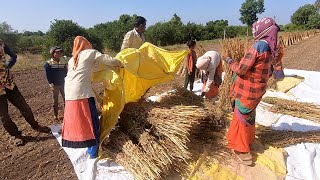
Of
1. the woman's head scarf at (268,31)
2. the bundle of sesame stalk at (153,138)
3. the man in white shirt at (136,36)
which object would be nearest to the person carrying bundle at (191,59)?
the man in white shirt at (136,36)

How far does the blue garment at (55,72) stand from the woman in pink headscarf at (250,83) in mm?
2477

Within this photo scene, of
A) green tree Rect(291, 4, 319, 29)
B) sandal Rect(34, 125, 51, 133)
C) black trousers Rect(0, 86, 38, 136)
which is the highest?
green tree Rect(291, 4, 319, 29)

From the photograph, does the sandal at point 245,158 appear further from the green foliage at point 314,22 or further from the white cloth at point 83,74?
the green foliage at point 314,22

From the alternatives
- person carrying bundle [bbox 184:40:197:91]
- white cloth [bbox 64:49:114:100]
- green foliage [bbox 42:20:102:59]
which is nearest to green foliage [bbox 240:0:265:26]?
green foliage [bbox 42:20:102:59]

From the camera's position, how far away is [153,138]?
121 inches

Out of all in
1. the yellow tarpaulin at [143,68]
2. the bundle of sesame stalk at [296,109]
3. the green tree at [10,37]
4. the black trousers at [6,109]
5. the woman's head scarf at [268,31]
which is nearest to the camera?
the woman's head scarf at [268,31]

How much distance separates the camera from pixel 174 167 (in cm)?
303

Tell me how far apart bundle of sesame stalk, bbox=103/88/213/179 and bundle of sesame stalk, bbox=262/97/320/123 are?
212 cm

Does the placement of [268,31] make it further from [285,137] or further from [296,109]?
[296,109]

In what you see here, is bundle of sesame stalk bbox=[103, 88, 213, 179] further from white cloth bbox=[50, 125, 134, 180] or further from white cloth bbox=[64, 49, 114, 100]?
white cloth bbox=[64, 49, 114, 100]

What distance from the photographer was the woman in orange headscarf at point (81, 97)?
3.01m

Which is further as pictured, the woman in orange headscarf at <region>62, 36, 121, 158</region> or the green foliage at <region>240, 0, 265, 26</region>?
the green foliage at <region>240, 0, 265, 26</region>

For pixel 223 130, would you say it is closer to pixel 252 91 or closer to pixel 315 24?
pixel 252 91

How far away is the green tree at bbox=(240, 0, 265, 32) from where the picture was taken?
2021 inches
